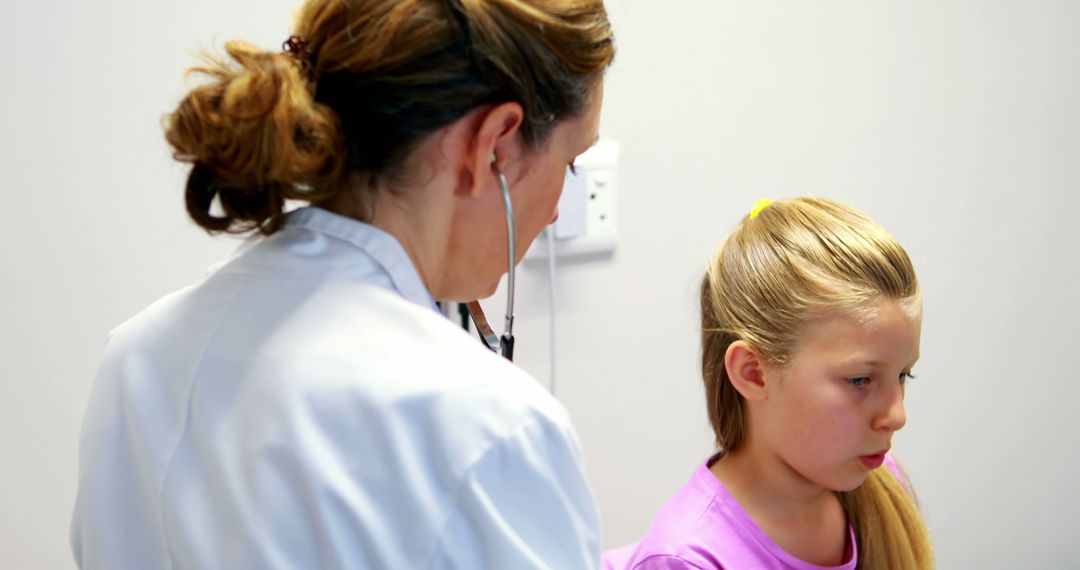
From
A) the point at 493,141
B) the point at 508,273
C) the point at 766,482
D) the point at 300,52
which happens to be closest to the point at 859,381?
the point at 766,482

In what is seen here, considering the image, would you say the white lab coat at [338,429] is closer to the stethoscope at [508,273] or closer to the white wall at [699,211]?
the stethoscope at [508,273]

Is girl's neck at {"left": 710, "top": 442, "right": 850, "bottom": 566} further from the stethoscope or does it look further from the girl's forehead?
the stethoscope

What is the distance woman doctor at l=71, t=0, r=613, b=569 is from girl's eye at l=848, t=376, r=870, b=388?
0.50 metres

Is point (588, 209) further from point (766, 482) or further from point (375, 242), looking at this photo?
point (375, 242)

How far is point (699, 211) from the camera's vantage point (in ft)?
5.33

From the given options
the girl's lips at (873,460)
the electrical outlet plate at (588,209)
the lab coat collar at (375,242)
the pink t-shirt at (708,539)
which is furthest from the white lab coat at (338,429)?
the electrical outlet plate at (588,209)

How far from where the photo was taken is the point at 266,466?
648 millimetres

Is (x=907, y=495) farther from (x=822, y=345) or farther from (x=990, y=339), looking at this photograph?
(x=990, y=339)

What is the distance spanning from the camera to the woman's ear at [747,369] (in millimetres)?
1162

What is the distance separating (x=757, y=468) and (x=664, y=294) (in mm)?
470

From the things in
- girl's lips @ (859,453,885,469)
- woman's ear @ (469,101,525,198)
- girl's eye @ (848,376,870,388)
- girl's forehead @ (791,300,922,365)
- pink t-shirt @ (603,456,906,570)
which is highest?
woman's ear @ (469,101,525,198)

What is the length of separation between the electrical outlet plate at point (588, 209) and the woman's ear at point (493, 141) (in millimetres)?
734

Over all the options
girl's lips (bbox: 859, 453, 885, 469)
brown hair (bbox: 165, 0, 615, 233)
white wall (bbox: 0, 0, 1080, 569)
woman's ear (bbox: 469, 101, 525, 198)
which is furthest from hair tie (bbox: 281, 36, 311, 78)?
girl's lips (bbox: 859, 453, 885, 469)

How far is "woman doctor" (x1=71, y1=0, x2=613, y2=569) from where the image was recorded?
647 mm
